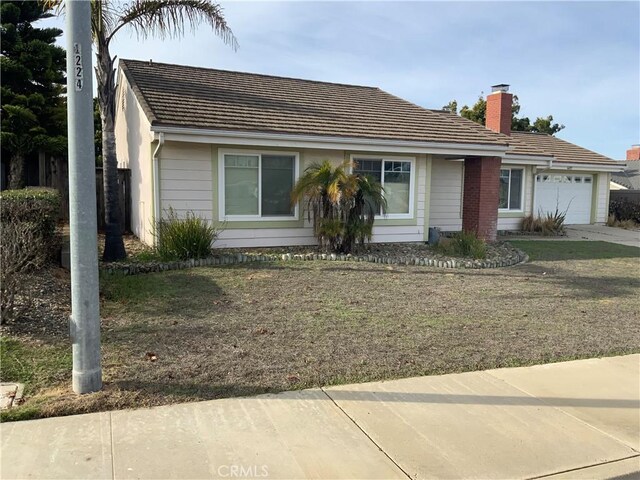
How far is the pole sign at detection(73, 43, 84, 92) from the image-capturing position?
4.15m

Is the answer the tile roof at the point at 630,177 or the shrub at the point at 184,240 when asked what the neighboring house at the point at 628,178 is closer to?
the tile roof at the point at 630,177

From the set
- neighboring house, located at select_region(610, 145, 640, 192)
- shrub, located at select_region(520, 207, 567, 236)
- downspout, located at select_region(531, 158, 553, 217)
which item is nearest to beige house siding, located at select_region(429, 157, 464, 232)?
shrub, located at select_region(520, 207, 567, 236)

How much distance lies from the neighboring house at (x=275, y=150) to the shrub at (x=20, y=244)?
3709mm

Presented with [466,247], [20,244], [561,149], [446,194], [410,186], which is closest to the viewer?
[20,244]

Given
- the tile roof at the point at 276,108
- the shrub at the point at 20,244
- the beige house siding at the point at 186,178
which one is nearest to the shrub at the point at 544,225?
the tile roof at the point at 276,108

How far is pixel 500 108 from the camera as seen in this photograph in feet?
59.7

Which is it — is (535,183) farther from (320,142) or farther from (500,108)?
(320,142)

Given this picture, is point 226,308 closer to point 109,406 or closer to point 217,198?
point 109,406

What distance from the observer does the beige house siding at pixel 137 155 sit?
11.9 meters

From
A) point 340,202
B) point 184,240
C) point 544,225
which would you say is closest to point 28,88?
point 184,240

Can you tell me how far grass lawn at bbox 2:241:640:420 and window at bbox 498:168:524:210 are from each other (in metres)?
8.84

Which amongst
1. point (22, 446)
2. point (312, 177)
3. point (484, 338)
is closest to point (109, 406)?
point (22, 446)

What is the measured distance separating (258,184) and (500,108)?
10.2 m

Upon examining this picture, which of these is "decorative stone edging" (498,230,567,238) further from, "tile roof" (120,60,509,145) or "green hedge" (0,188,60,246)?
"green hedge" (0,188,60,246)
